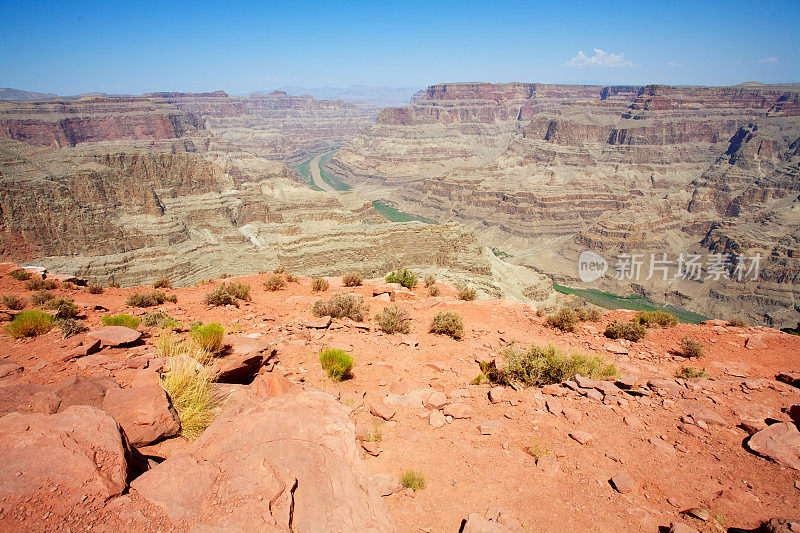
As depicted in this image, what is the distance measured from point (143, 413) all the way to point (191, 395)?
0.70 m

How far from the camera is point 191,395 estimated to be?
5.32 meters

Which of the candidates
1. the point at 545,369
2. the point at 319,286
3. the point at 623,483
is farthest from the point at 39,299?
the point at 623,483

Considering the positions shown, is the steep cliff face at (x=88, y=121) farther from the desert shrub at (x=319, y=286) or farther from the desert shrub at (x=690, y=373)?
the desert shrub at (x=690, y=373)

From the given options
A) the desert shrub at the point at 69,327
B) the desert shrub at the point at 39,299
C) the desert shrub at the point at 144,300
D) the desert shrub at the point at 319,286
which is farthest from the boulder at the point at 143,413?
the desert shrub at the point at 319,286

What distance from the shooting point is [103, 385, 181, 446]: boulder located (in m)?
4.49

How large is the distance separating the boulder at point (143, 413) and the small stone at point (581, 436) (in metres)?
5.55

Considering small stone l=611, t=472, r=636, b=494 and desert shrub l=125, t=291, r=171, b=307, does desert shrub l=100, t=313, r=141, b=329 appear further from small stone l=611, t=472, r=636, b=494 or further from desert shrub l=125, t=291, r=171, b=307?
small stone l=611, t=472, r=636, b=494

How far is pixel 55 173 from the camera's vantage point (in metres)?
46.9

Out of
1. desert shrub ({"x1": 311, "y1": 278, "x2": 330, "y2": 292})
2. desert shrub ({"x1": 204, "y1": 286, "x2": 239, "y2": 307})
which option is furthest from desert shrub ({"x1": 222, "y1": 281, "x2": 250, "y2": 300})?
desert shrub ({"x1": 311, "y1": 278, "x2": 330, "y2": 292})

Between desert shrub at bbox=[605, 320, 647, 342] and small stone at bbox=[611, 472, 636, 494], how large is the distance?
6.88 m

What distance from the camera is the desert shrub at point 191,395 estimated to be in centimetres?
501

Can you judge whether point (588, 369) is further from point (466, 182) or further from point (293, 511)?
point (466, 182)

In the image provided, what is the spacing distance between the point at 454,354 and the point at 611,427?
14.3 feet

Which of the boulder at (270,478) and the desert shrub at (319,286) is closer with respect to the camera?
the boulder at (270,478)
